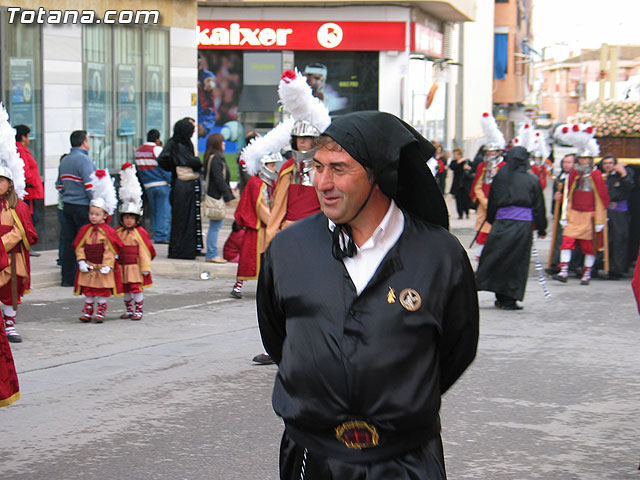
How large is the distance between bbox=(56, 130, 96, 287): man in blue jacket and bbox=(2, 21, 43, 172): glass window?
6.70 ft

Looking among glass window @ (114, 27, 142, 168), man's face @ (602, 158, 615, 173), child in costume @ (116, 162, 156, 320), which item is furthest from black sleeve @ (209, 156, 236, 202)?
man's face @ (602, 158, 615, 173)

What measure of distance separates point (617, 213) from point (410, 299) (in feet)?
40.2

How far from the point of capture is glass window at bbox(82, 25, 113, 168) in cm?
1623

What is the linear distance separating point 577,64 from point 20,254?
5196 inches

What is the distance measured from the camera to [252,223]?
11.1m

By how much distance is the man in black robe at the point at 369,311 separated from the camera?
321 centimetres

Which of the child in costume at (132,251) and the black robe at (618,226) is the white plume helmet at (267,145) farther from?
the black robe at (618,226)

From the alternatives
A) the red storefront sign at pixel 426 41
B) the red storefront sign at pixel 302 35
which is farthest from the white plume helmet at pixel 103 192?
→ the red storefront sign at pixel 426 41

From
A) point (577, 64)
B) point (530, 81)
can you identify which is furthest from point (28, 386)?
point (577, 64)

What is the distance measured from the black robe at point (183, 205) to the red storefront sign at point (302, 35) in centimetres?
1475

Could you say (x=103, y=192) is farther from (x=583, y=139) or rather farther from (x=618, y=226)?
(x=618, y=226)

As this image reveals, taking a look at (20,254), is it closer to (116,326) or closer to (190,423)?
(116,326)

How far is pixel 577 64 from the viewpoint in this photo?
134m

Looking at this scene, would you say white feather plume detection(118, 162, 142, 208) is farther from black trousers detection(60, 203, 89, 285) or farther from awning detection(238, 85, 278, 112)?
awning detection(238, 85, 278, 112)
